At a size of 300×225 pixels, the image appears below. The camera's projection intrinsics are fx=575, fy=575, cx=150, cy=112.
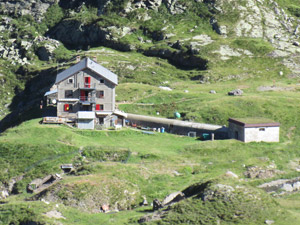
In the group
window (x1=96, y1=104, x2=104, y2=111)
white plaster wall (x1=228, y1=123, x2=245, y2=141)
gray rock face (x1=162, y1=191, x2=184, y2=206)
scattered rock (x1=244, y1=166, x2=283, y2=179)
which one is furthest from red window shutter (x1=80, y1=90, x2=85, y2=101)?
gray rock face (x1=162, y1=191, x2=184, y2=206)

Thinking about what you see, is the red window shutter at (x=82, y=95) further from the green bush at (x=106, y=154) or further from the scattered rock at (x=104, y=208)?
the scattered rock at (x=104, y=208)

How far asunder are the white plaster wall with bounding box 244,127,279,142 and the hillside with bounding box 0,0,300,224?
132cm

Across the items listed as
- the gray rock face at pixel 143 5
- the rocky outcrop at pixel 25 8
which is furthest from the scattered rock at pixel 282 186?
the rocky outcrop at pixel 25 8

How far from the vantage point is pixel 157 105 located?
9931cm

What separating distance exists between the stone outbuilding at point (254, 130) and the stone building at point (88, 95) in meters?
18.2

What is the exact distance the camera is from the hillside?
49.3 metres

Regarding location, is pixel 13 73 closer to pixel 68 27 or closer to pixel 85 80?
pixel 68 27

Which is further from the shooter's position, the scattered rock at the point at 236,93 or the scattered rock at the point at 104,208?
the scattered rock at the point at 236,93

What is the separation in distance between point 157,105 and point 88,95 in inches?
592

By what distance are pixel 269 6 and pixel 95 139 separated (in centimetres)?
10476

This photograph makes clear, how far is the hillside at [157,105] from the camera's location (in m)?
49.3

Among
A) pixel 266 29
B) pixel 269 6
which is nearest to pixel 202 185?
pixel 266 29

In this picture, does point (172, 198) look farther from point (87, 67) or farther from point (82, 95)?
point (87, 67)

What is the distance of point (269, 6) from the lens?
167m
